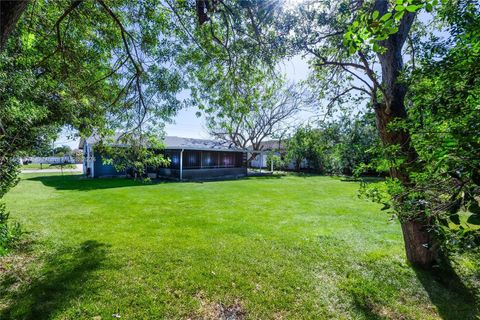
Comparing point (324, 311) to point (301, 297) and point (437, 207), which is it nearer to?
point (301, 297)

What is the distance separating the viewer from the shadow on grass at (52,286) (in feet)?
9.83

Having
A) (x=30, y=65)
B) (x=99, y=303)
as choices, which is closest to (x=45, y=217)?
(x=30, y=65)

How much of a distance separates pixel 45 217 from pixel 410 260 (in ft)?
30.7

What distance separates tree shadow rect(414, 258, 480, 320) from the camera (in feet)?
10.6

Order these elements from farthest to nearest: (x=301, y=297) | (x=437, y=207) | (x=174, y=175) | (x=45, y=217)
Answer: (x=174, y=175), (x=45, y=217), (x=301, y=297), (x=437, y=207)

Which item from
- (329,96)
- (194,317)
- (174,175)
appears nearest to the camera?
(194,317)

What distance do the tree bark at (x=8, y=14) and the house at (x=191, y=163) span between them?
47.9 feet

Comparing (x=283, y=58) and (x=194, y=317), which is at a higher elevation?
(x=283, y=58)

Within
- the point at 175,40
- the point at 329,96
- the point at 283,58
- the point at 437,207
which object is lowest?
the point at 437,207

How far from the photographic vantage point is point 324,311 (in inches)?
126

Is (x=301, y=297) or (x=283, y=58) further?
(x=283, y=58)

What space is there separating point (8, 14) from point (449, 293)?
6233 millimetres

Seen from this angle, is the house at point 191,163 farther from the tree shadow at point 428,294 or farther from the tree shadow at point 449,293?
the tree shadow at point 449,293

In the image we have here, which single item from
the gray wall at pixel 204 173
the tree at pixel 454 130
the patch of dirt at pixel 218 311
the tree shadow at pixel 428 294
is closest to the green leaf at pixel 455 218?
the tree at pixel 454 130
